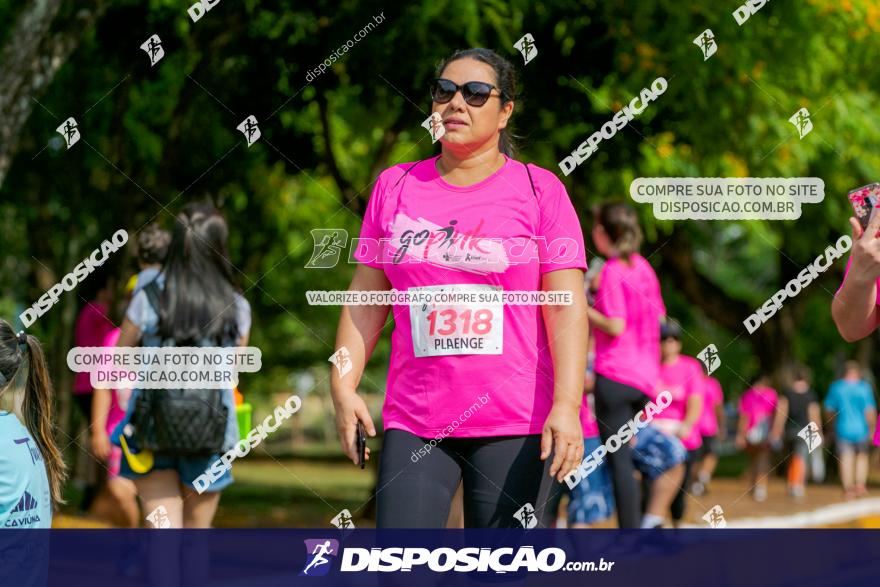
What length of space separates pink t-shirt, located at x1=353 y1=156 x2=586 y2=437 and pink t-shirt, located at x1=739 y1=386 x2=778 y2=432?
14966 millimetres

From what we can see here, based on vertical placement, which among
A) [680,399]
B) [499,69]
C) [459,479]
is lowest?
[459,479]

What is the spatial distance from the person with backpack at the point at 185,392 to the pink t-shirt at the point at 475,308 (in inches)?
67.6

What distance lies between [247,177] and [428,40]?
364 centimetres

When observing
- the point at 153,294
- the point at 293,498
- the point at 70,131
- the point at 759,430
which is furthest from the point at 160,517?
the point at 293,498

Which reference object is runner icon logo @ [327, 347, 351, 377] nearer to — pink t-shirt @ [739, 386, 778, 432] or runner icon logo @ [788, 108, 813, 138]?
runner icon logo @ [788, 108, 813, 138]

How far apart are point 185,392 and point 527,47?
13.0 feet

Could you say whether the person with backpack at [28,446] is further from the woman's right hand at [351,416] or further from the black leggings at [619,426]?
the black leggings at [619,426]

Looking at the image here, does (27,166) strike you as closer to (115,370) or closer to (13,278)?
(13,278)

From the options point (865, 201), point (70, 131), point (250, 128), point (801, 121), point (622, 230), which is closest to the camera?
point (865, 201)

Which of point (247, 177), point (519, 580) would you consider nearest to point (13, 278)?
point (247, 177)

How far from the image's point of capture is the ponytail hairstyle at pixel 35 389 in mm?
4141

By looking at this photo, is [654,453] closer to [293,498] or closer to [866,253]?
[866,253]

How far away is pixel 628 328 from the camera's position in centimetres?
730

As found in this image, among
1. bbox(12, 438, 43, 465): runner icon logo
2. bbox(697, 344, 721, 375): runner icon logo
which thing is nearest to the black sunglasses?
bbox(12, 438, 43, 465): runner icon logo
